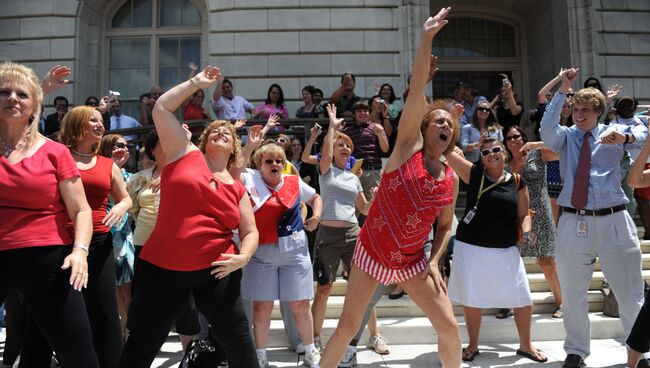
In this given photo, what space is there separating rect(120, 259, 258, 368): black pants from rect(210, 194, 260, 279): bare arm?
0.08 meters

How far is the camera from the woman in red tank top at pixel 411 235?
3656 mm

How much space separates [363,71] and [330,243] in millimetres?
7787

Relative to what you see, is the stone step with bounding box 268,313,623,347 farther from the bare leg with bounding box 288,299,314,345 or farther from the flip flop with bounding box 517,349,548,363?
the bare leg with bounding box 288,299,314,345

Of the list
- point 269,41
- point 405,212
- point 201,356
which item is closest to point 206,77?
point 405,212

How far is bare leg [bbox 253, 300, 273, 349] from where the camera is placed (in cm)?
505

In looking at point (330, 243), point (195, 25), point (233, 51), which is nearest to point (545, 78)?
point (233, 51)

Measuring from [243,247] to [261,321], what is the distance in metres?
1.75

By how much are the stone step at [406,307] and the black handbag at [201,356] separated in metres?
2.23

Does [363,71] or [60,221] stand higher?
[363,71]

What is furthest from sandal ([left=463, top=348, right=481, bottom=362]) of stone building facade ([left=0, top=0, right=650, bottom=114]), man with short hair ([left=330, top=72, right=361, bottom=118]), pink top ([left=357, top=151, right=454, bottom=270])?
stone building facade ([left=0, top=0, right=650, bottom=114])

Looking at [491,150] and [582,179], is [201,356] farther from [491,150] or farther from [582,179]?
[582,179]

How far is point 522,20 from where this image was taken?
15484 millimetres

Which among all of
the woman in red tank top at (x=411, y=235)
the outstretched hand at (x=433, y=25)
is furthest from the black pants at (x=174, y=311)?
the outstretched hand at (x=433, y=25)

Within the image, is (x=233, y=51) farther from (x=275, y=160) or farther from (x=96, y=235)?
(x=96, y=235)
